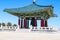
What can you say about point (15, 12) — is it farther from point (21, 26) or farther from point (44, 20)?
point (44, 20)

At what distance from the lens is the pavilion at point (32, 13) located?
34072 millimetres

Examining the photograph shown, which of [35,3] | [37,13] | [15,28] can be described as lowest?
[15,28]

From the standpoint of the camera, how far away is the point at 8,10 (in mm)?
36438

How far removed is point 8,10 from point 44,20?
7.62m

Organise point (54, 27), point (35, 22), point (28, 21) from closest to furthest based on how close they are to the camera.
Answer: point (54, 27)
point (35, 22)
point (28, 21)

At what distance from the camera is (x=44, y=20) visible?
36.5 meters

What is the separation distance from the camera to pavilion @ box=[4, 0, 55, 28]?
34.1m

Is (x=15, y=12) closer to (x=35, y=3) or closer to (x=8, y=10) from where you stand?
(x=8, y=10)

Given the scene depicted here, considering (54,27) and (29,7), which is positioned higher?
(29,7)

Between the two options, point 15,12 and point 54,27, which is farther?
point 15,12

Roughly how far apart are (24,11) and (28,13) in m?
0.92

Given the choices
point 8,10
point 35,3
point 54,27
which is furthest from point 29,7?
point 54,27

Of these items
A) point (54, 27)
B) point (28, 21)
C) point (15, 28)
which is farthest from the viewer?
point (28, 21)

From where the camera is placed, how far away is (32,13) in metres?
34.7
